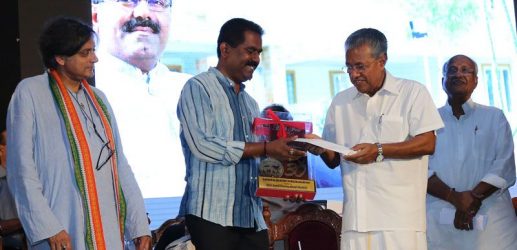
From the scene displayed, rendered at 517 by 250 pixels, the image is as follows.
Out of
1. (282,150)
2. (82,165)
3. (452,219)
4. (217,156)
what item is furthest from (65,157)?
(452,219)

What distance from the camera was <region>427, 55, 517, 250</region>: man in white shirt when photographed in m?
4.24

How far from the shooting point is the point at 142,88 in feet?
16.8

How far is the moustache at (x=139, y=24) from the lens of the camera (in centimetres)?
508

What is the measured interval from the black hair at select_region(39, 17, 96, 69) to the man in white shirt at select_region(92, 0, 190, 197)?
211cm

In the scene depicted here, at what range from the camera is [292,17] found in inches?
220

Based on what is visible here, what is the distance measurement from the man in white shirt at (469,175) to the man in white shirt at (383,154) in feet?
3.74

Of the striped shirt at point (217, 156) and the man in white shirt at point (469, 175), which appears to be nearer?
the striped shirt at point (217, 156)

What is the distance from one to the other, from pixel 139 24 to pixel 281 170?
222 centimetres

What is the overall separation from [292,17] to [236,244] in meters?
2.70

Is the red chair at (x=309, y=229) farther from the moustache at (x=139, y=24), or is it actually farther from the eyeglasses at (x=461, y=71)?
the moustache at (x=139, y=24)

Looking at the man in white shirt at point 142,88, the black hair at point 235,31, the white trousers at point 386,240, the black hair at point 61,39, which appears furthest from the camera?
the man in white shirt at point 142,88

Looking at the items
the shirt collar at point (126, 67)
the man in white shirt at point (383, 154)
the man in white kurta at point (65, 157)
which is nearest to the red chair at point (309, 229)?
the man in white shirt at point (383, 154)

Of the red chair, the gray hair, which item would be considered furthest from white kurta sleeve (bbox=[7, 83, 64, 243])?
the red chair

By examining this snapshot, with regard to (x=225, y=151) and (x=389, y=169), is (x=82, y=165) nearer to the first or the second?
(x=225, y=151)
